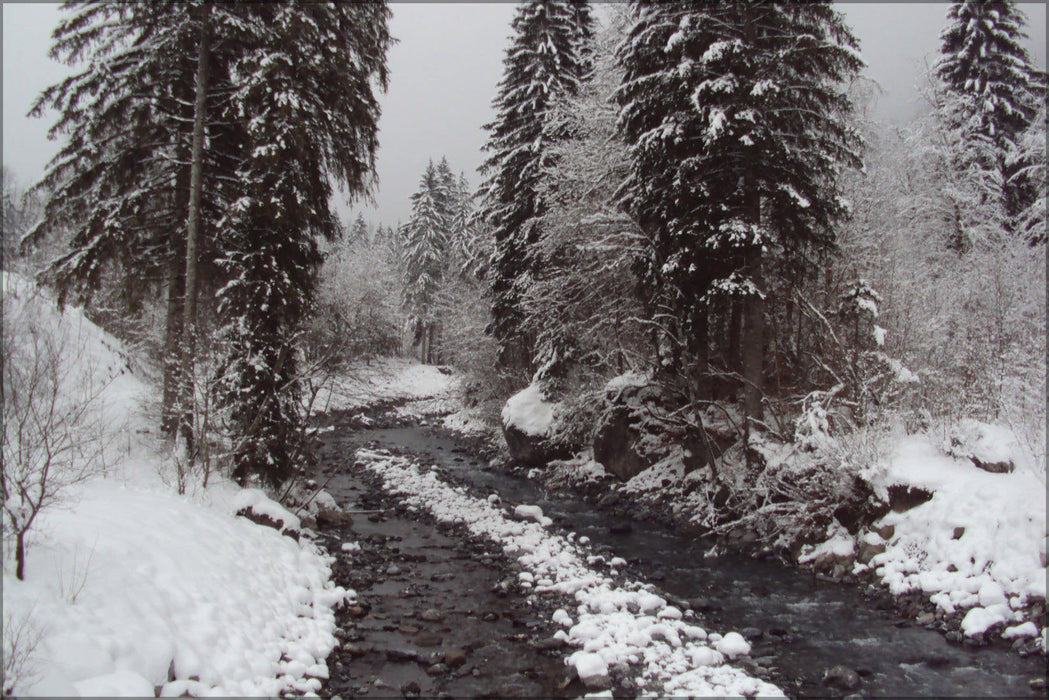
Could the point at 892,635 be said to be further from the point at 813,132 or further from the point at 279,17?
the point at 279,17

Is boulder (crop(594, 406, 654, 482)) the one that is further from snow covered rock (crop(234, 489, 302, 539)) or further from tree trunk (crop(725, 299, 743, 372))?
snow covered rock (crop(234, 489, 302, 539))

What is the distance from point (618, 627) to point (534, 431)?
38.8 feet

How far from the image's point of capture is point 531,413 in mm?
19656

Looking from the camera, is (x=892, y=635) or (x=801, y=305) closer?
(x=892, y=635)

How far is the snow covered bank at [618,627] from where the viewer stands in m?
6.20

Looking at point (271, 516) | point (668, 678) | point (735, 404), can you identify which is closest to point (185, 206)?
point (271, 516)

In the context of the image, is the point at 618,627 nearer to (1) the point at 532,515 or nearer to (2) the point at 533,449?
(1) the point at 532,515

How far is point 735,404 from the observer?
14.6m

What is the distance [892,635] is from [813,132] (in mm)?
10109

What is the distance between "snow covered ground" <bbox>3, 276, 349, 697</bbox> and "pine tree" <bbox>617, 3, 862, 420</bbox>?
9419 millimetres

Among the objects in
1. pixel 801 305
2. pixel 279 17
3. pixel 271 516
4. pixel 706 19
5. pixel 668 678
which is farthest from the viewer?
pixel 801 305

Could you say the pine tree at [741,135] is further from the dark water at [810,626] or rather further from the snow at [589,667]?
the snow at [589,667]

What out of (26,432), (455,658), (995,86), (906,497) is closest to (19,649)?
(26,432)

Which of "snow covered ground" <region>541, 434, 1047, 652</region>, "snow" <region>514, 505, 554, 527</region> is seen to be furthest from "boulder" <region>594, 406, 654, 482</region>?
"snow covered ground" <region>541, 434, 1047, 652</region>
